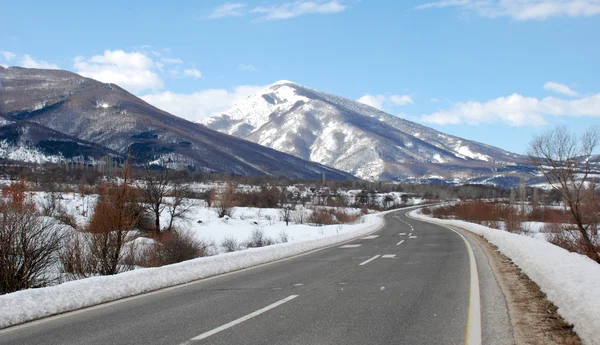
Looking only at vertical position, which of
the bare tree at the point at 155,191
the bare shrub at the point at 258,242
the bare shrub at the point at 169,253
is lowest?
the bare shrub at the point at 258,242

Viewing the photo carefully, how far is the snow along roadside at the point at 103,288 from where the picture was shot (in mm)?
7699

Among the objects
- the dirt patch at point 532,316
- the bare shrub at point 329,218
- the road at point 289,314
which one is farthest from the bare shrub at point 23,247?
the bare shrub at point 329,218

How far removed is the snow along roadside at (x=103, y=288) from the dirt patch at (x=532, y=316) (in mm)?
7143

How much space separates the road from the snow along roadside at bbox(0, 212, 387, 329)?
1.11ft

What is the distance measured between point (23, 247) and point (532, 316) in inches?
495

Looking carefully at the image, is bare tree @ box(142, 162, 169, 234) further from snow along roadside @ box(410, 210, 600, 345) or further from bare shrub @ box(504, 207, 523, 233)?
snow along roadside @ box(410, 210, 600, 345)

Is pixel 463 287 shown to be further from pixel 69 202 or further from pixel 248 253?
pixel 69 202

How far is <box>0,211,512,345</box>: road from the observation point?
6.49 meters

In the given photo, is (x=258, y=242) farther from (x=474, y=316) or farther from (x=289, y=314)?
(x=474, y=316)

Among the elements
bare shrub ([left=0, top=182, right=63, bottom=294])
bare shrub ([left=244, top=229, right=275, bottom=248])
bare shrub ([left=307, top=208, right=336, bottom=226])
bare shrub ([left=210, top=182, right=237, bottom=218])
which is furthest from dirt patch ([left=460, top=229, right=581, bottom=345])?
bare shrub ([left=210, top=182, right=237, bottom=218])

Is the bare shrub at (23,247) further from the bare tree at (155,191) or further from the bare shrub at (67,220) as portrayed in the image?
the bare tree at (155,191)

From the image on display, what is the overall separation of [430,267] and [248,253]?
571 centimetres

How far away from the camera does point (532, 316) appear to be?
7.72 m

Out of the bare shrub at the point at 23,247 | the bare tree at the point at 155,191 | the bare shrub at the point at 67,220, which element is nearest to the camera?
the bare shrub at the point at 23,247
